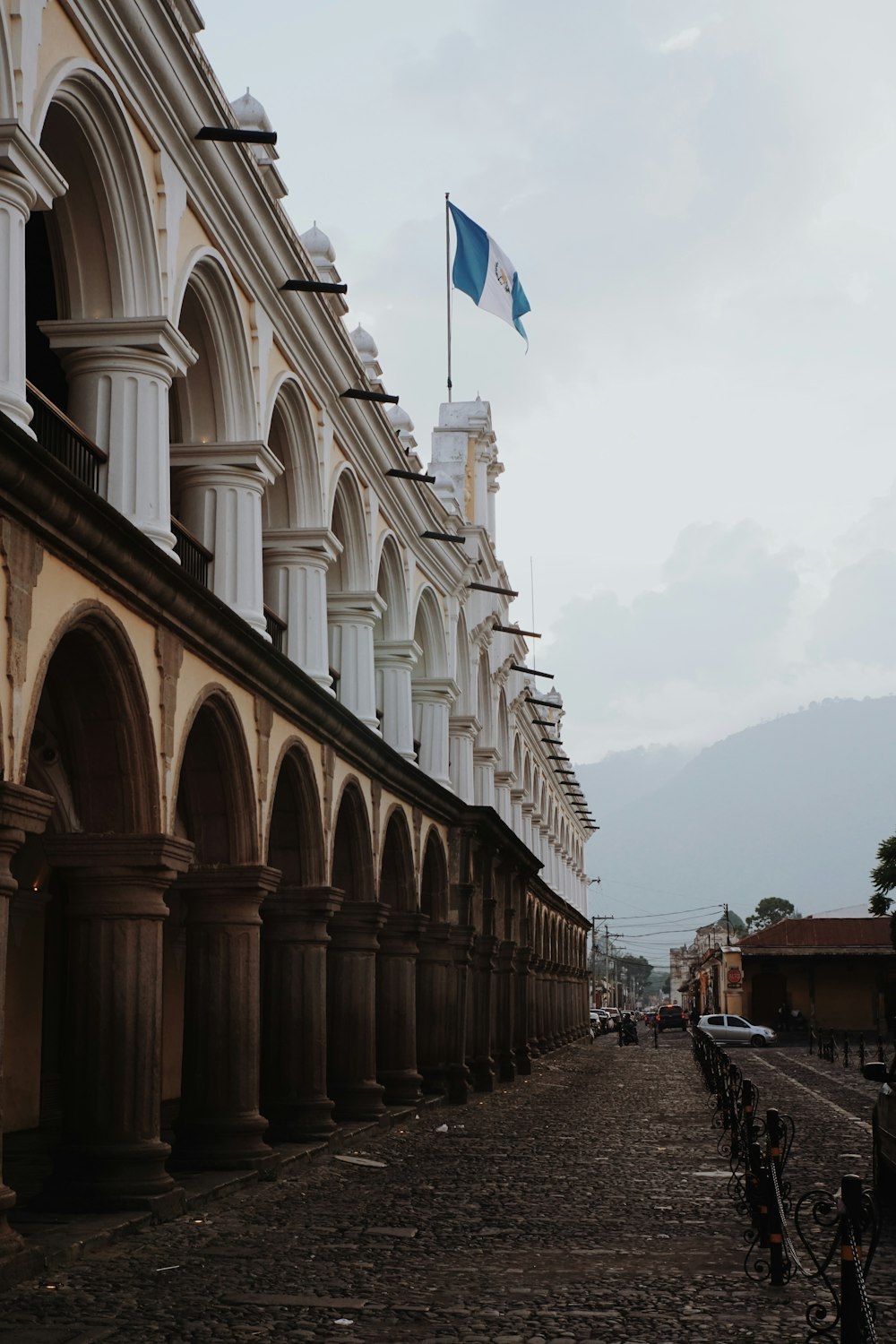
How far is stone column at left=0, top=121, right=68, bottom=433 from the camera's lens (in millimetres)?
10367

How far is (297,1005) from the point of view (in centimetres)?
1788

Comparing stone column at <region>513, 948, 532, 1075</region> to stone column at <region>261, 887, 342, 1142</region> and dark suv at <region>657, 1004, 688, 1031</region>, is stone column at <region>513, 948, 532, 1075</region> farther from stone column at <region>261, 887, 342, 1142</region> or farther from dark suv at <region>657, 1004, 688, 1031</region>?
dark suv at <region>657, 1004, 688, 1031</region>

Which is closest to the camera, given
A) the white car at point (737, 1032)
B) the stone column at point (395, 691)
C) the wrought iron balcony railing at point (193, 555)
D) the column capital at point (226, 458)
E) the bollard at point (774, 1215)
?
the bollard at point (774, 1215)

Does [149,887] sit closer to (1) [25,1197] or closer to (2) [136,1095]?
(2) [136,1095]

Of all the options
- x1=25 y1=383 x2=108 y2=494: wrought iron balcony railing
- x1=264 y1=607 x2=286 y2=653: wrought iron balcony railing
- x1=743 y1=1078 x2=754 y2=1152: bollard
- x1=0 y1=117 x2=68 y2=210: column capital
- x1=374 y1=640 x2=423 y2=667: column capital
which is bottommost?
x1=743 y1=1078 x2=754 y2=1152: bollard

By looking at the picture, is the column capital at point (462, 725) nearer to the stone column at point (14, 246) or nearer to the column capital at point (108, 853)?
the column capital at point (108, 853)

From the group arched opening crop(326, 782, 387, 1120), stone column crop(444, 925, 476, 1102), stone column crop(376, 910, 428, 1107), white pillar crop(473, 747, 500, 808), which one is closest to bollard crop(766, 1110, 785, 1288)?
arched opening crop(326, 782, 387, 1120)

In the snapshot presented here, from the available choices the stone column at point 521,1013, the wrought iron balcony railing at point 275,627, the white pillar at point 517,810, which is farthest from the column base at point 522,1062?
the wrought iron balcony railing at point 275,627

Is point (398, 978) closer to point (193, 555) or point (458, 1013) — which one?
point (458, 1013)

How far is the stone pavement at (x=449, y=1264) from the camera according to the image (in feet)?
27.4

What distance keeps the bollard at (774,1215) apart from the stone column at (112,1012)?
4.79m

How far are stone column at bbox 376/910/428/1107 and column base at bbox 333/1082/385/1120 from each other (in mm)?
2416

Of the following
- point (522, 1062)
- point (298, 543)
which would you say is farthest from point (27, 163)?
point (522, 1062)

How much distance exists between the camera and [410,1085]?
78.1 ft
